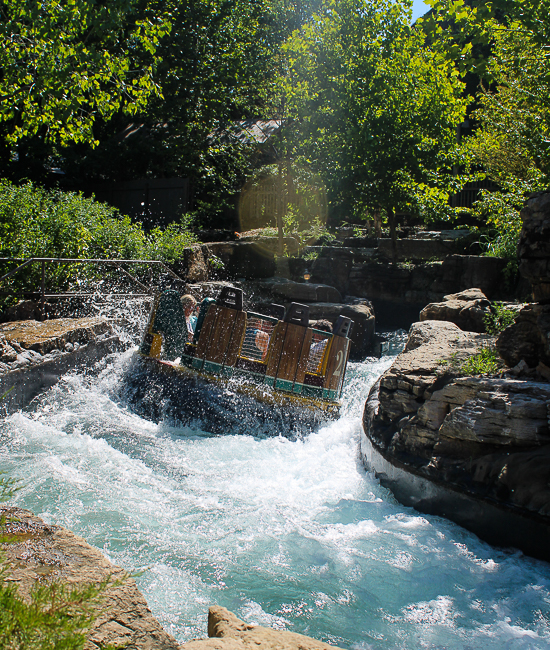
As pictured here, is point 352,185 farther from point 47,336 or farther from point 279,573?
point 279,573

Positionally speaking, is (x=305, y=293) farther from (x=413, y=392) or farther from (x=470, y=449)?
(x=470, y=449)

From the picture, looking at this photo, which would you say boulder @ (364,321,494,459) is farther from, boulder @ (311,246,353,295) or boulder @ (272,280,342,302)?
boulder @ (311,246,353,295)

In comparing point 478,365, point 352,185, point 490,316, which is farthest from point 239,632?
point 352,185

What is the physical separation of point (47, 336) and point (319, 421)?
3782mm

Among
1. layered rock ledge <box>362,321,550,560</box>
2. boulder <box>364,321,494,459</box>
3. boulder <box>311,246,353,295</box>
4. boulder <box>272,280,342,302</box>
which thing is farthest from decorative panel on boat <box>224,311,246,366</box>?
boulder <box>311,246,353,295</box>

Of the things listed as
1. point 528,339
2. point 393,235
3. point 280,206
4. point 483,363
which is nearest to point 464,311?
point 483,363

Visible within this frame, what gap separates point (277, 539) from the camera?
4.11m

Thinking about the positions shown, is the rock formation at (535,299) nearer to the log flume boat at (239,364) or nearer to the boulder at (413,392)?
the boulder at (413,392)

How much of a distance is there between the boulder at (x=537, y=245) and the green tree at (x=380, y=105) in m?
10.2

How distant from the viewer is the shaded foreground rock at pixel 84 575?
207 cm

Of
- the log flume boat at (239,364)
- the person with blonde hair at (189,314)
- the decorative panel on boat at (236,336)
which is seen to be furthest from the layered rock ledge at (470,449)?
the person with blonde hair at (189,314)

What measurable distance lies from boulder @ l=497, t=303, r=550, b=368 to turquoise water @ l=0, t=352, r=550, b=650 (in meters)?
1.73

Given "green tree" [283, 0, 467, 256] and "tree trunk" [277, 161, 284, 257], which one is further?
"tree trunk" [277, 161, 284, 257]

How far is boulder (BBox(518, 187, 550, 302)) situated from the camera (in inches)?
184
